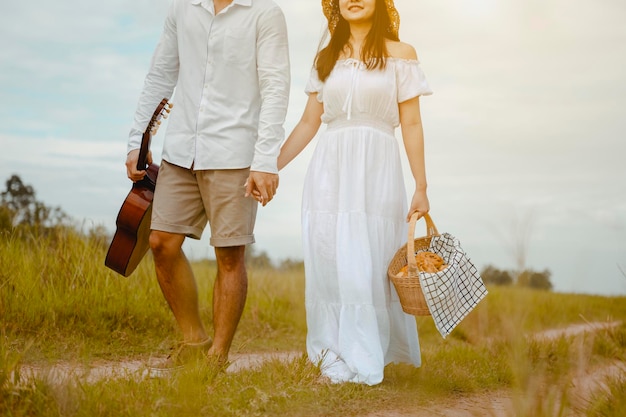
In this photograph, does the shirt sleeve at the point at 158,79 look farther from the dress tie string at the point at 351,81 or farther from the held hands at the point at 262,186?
the dress tie string at the point at 351,81

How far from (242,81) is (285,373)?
1.58 m

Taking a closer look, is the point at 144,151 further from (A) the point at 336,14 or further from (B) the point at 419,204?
(B) the point at 419,204

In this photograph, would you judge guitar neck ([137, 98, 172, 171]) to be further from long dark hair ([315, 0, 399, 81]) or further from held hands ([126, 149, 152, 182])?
long dark hair ([315, 0, 399, 81])

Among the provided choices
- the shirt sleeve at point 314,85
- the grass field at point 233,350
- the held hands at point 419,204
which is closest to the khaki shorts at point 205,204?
the shirt sleeve at point 314,85

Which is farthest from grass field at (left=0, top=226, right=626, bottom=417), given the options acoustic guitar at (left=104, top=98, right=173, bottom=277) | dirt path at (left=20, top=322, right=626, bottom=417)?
acoustic guitar at (left=104, top=98, right=173, bottom=277)

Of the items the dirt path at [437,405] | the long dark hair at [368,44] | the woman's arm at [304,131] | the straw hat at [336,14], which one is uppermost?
the straw hat at [336,14]

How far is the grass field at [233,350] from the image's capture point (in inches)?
119

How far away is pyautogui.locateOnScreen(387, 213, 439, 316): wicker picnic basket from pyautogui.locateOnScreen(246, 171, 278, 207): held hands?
0.75 meters

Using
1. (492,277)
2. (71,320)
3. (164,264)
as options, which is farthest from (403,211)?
(492,277)

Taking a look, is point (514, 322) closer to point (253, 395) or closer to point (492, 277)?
point (253, 395)

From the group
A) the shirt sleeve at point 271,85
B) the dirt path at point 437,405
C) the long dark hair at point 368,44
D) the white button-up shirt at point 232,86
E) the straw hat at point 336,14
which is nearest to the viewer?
the dirt path at point 437,405

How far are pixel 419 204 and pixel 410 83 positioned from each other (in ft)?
2.20

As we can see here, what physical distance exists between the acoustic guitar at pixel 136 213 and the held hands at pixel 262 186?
77 cm

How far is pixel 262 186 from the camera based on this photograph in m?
3.88
